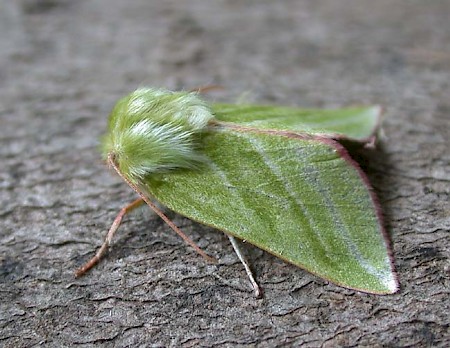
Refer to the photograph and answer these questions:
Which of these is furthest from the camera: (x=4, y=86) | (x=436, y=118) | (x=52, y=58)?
(x=52, y=58)

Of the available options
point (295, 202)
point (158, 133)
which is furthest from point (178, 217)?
point (295, 202)

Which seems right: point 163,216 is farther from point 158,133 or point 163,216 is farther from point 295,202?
point 295,202

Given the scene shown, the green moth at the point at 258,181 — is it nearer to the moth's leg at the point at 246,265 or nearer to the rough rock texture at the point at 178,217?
the moth's leg at the point at 246,265

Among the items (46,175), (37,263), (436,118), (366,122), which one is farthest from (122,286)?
(436,118)

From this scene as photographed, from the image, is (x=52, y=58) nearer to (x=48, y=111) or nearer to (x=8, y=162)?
(x=48, y=111)

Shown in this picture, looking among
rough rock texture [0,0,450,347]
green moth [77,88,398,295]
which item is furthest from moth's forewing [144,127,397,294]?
rough rock texture [0,0,450,347]

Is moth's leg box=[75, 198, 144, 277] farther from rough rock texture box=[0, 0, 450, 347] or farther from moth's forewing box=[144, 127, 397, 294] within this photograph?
moth's forewing box=[144, 127, 397, 294]
